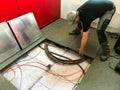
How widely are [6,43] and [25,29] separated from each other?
440 millimetres

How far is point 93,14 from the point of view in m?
1.70

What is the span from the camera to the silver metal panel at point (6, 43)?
6.33 ft

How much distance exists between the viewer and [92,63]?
77.3 inches

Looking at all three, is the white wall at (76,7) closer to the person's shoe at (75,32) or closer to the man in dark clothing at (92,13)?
the person's shoe at (75,32)

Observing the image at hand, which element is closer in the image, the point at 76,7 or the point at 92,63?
the point at 92,63

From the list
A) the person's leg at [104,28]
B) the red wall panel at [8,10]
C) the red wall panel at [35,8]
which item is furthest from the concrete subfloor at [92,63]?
the red wall panel at [8,10]

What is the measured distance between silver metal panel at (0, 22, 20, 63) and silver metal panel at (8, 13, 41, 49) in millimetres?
94

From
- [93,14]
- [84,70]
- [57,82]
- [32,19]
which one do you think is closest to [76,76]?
[84,70]

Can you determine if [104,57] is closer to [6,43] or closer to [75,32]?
[75,32]

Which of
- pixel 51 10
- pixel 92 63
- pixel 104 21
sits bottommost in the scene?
pixel 92 63

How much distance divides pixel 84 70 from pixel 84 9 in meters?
0.92

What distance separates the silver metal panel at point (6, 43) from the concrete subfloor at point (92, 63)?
42cm

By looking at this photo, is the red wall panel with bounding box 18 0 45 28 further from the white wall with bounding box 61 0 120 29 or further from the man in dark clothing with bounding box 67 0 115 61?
the man in dark clothing with bounding box 67 0 115 61

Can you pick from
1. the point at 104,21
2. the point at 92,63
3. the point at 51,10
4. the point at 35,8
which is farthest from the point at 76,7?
the point at 92,63
